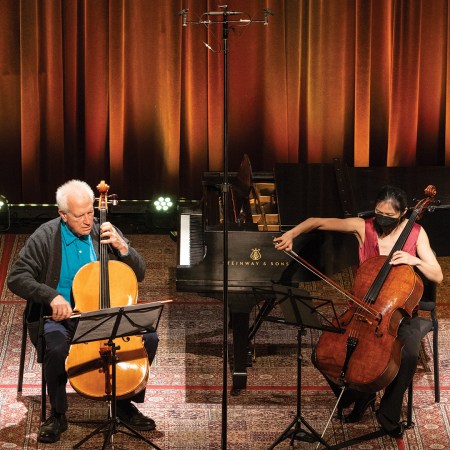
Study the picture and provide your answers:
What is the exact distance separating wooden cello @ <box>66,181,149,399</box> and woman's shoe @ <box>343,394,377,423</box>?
3.41 ft

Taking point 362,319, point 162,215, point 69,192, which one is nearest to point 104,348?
point 69,192

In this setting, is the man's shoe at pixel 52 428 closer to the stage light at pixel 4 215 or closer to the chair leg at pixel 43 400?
the chair leg at pixel 43 400

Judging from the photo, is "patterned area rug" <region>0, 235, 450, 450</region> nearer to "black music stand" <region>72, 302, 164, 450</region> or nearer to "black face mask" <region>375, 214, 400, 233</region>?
"black music stand" <region>72, 302, 164, 450</region>

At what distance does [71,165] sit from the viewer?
8156 mm

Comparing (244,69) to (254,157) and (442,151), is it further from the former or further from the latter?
(442,151)

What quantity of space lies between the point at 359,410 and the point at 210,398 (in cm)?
77

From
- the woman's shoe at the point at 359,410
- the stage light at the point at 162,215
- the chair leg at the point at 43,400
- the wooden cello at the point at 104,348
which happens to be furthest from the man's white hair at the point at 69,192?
the stage light at the point at 162,215

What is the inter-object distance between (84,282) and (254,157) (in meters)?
3.56

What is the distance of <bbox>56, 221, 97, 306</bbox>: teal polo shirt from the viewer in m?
5.18

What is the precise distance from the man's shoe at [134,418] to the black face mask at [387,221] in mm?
1448

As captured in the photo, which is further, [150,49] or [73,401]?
[150,49]

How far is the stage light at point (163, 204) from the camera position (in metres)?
8.06

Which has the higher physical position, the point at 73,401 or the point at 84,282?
the point at 84,282

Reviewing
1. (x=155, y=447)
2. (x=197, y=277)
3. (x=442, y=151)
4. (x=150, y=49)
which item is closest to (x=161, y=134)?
(x=150, y=49)
